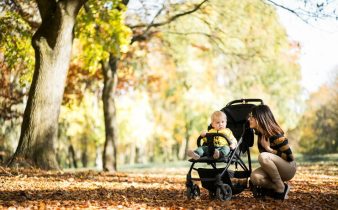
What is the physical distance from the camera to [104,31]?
14750 millimetres

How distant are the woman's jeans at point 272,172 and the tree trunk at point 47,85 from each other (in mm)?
6383

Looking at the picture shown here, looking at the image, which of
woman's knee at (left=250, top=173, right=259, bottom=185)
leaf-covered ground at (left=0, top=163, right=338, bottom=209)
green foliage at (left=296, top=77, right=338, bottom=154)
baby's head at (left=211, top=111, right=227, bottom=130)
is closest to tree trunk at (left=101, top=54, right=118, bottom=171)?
leaf-covered ground at (left=0, top=163, right=338, bottom=209)

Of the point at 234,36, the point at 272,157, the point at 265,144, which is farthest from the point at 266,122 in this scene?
the point at 234,36

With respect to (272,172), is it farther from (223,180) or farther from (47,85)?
(47,85)

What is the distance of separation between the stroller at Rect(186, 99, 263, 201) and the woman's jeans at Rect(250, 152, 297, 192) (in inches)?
11.5

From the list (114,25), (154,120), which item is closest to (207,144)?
(114,25)

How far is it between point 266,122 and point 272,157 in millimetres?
486

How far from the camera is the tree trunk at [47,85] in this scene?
1161 cm

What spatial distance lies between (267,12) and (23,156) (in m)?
9.80

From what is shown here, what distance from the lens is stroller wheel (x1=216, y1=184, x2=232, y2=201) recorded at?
6.68 m

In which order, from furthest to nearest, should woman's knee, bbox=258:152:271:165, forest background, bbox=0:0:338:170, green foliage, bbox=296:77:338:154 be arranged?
green foliage, bbox=296:77:338:154 → forest background, bbox=0:0:338:170 → woman's knee, bbox=258:152:271:165

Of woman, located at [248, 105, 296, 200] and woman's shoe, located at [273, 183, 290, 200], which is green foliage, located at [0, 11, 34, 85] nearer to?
A: woman, located at [248, 105, 296, 200]

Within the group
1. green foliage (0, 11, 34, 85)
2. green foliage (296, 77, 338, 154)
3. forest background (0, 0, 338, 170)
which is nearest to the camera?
green foliage (0, 11, 34, 85)

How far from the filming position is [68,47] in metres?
12.1
